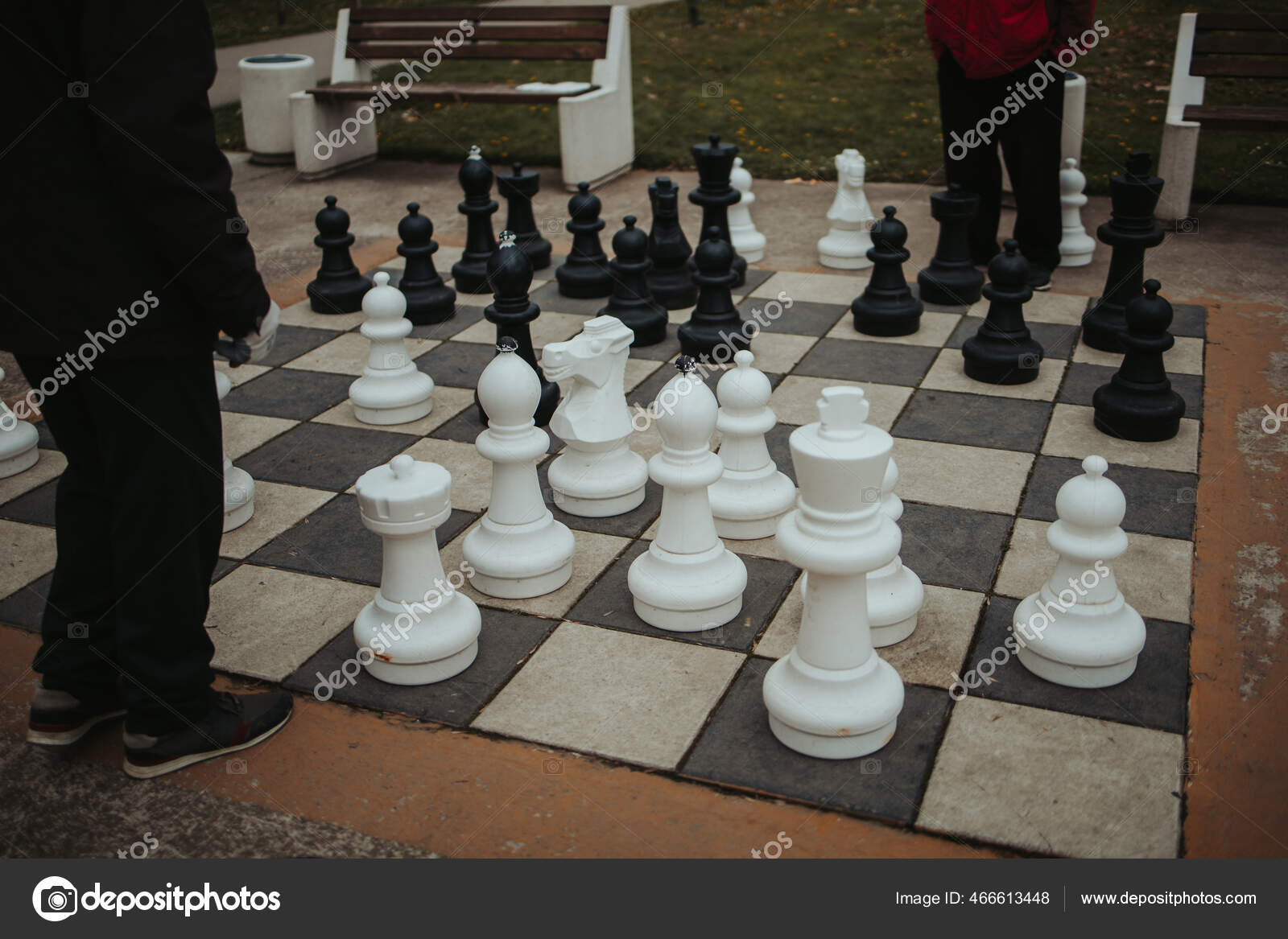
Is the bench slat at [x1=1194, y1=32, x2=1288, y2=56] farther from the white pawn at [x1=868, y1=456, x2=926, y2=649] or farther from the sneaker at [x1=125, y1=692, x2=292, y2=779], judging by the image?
the sneaker at [x1=125, y1=692, x2=292, y2=779]

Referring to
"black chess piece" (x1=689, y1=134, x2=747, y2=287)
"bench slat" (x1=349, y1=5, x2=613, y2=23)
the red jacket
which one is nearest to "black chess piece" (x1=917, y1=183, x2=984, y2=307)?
the red jacket

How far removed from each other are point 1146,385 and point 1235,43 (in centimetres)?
313

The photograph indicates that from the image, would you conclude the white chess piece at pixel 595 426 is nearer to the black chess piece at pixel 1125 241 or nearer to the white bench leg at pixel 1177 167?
the black chess piece at pixel 1125 241

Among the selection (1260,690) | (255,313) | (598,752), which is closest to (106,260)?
(255,313)

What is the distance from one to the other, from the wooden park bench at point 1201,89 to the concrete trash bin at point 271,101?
4789 mm

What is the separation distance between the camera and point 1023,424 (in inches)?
139

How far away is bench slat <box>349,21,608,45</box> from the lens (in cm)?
675

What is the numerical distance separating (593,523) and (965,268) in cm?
219

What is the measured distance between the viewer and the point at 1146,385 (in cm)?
339

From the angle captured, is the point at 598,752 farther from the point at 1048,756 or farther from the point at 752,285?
the point at 752,285

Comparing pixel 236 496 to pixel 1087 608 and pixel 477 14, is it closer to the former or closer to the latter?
pixel 1087 608

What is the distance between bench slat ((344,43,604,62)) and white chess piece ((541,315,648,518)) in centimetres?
409

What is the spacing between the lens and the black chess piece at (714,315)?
3.90 metres

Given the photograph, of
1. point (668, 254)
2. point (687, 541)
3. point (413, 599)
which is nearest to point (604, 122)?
point (668, 254)
